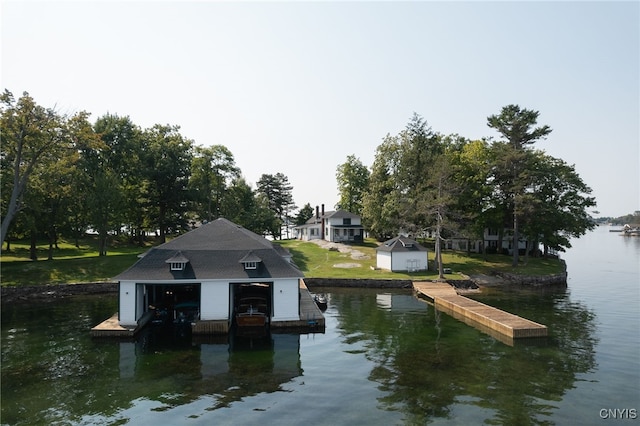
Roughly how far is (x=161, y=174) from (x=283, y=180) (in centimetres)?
5802

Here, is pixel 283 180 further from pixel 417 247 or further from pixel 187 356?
pixel 187 356

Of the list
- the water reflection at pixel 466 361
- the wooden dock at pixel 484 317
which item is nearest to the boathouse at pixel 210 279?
the water reflection at pixel 466 361

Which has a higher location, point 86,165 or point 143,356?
point 86,165

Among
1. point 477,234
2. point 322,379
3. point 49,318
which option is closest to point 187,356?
point 322,379

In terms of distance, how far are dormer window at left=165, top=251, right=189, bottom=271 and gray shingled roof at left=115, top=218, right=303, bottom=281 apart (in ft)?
0.93

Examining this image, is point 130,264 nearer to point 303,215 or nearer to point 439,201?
point 439,201

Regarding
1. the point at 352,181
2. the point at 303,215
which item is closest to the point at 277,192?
the point at 303,215

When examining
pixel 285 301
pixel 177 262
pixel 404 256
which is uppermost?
pixel 177 262

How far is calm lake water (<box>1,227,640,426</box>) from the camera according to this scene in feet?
53.5

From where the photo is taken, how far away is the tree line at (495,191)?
53719 mm

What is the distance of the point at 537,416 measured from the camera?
16031 mm

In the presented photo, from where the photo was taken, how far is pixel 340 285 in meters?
48.4

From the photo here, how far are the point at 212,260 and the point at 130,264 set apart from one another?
27082 mm

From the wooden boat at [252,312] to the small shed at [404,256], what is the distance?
25731mm
